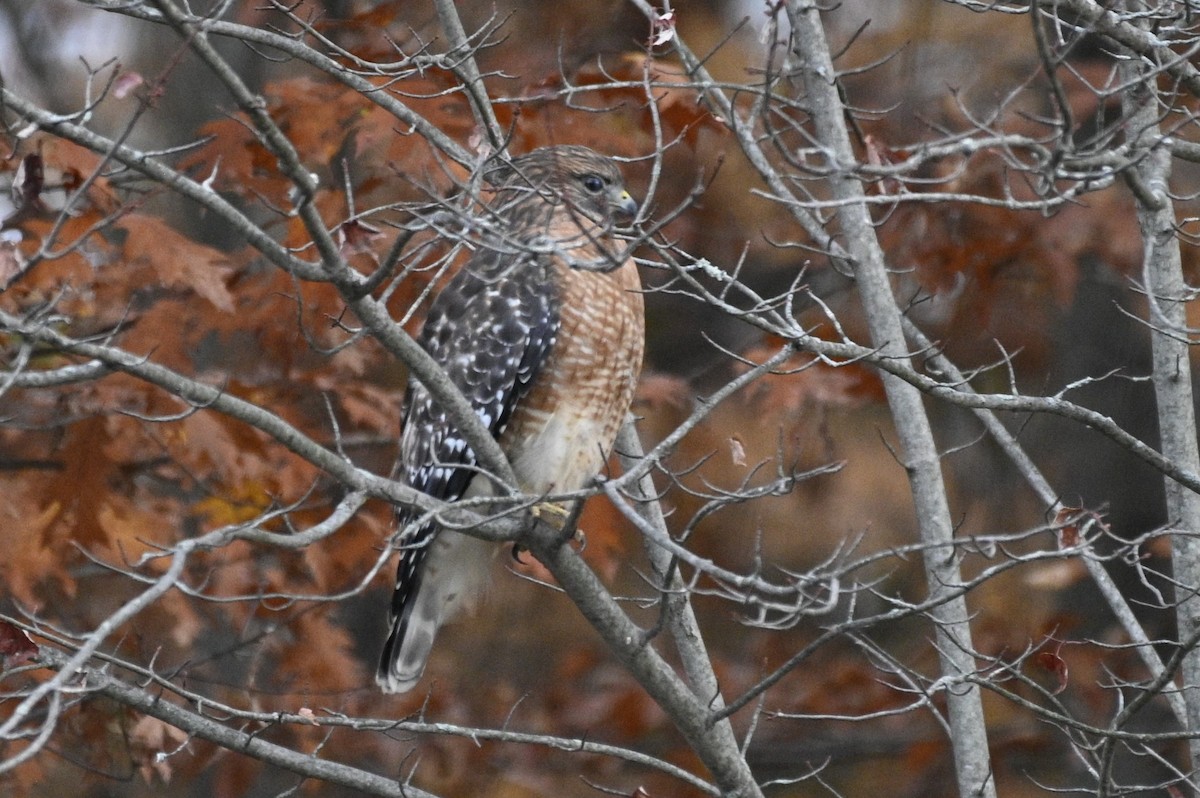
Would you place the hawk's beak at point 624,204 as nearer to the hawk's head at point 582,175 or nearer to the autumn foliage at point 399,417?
the hawk's head at point 582,175

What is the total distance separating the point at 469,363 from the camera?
461cm

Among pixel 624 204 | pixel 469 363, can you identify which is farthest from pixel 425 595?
pixel 624 204

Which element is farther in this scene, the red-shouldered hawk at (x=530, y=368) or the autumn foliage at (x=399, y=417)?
the red-shouldered hawk at (x=530, y=368)

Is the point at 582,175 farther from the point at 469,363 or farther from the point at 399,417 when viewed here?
the point at 399,417

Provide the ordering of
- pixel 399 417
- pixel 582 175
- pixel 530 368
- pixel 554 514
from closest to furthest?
pixel 554 514 → pixel 530 368 → pixel 582 175 → pixel 399 417

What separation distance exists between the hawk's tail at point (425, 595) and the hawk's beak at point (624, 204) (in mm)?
1125

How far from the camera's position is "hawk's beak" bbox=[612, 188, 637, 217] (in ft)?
15.0

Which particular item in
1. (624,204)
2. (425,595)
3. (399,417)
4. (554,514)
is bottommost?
(425,595)

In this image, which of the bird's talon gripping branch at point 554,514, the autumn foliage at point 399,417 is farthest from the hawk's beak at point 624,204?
the bird's talon gripping branch at point 554,514

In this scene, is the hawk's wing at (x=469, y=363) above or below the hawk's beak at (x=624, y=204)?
below

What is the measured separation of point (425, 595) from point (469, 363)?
790 millimetres

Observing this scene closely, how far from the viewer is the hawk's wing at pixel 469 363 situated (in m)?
4.54

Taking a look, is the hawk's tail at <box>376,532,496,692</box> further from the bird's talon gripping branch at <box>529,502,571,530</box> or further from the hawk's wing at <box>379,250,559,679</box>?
the bird's talon gripping branch at <box>529,502,571,530</box>

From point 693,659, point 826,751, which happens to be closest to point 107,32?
point 826,751
